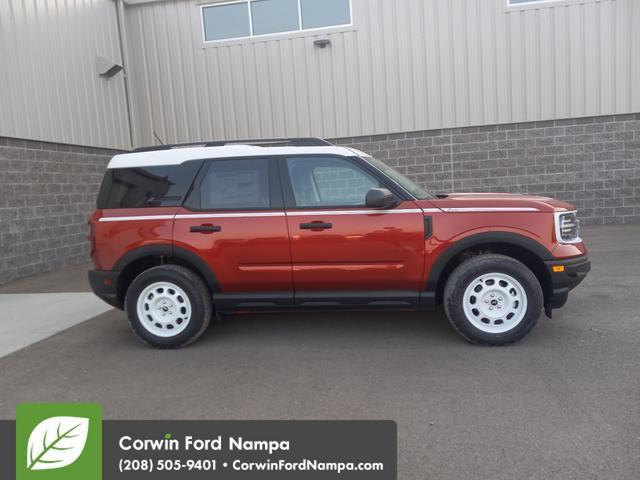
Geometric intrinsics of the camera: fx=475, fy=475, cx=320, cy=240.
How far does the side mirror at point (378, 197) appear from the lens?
13.2ft

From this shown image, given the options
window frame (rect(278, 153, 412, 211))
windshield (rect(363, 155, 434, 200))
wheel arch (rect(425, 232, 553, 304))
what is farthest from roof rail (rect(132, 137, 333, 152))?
wheel arch (rect(425, 232, 553, 304))

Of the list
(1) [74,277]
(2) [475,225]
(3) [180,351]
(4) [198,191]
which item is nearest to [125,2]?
(1) [74,277]

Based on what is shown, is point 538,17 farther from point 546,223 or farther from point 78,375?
point 78,375

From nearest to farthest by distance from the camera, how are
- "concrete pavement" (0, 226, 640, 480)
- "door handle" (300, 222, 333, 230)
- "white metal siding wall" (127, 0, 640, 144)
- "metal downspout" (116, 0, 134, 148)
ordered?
"concrete pavement" (0, 226, 640, 480) < "door handle" (300, 222, 333, 230) < "white metal siding wall" (127, 0, 640, 144) < "metal downspout" (116, 0, 134, 148)

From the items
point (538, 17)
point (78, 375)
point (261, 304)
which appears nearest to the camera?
point (78, 375)

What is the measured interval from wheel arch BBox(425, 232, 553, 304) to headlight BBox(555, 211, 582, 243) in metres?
0.21

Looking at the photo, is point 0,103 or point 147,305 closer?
point 147,305

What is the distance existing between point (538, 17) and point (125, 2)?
383 inches

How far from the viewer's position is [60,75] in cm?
955

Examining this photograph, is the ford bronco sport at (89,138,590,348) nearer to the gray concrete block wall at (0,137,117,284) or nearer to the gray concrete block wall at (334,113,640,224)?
the gray concrete block wall at (0,137,117,284)

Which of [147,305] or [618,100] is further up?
[618,100]

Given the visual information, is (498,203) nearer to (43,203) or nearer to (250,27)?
(43,203)

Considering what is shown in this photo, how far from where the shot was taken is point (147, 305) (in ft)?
14.9

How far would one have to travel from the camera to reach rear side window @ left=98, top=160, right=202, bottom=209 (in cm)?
455
